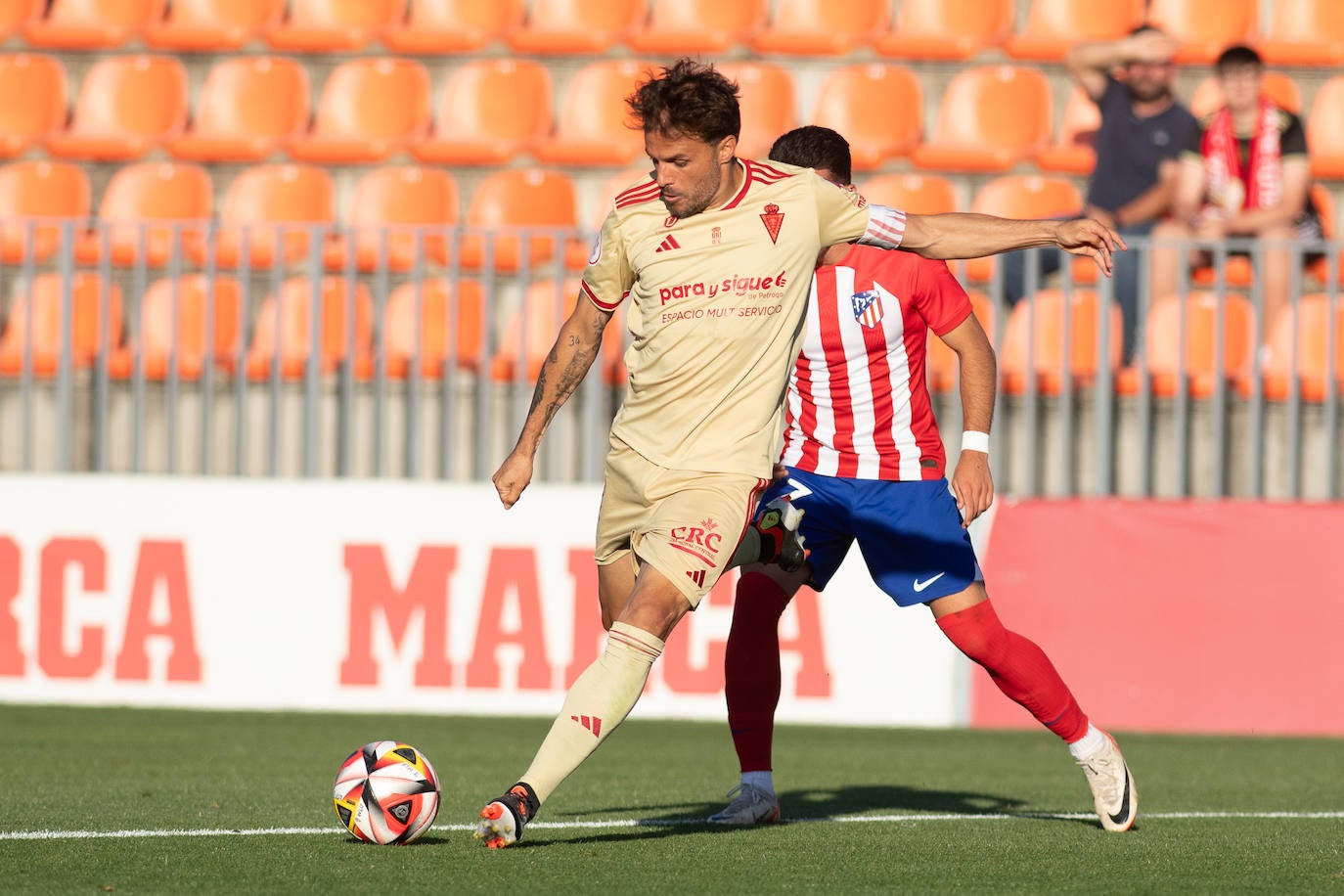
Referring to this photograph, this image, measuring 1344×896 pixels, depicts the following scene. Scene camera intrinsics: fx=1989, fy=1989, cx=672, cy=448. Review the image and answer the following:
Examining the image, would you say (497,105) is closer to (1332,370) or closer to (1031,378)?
(1031,378)

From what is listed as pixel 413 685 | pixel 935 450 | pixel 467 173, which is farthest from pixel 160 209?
pixel 935 450

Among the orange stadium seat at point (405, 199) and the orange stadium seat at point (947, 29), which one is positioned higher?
the orange stadium seat at point (947, 29)

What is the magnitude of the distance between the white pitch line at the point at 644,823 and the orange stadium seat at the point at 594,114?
739 cm

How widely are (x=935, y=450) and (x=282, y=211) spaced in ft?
24.2

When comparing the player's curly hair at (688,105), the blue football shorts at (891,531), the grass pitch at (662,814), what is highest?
the player's curly hair at (688,105)

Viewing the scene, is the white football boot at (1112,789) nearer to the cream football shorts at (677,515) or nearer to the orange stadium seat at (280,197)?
the cream football shorts at (677,515)

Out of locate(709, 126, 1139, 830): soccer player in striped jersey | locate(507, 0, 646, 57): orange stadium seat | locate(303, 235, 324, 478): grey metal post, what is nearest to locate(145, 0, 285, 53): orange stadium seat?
locate(507, 0, 646, 57): orange stadium seat

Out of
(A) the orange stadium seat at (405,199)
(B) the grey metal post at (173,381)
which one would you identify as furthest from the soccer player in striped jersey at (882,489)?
(A) the orange stadium seat at (405,199)

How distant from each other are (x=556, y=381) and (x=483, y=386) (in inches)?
191

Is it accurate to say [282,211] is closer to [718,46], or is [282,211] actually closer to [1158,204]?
[718,46]

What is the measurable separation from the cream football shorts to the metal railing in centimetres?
474

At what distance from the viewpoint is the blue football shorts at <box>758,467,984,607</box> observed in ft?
20.1

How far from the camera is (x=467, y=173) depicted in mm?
13281

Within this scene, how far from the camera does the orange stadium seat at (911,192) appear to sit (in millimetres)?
12273
